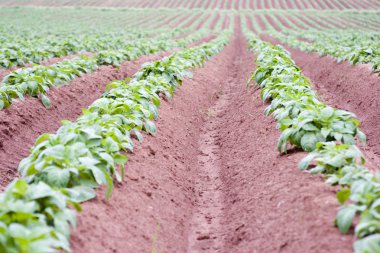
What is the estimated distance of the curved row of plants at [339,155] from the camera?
3.30 m

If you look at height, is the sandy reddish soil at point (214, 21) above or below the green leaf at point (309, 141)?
below

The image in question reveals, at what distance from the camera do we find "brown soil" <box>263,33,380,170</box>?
898 centimetres

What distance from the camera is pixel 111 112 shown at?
6168 millimetres

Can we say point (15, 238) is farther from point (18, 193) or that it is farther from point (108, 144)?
point (108, 144)

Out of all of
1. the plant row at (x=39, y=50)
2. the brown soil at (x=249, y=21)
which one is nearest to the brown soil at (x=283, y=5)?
the brown soil at (x=249, y=21)

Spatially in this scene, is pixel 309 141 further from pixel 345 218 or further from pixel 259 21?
pixel 259 21

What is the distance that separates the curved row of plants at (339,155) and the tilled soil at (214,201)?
0.54 feet

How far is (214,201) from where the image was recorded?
236 inches

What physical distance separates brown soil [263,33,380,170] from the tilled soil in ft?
7.37

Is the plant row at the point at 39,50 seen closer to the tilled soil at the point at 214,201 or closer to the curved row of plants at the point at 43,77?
the curved row of plants at the point at 43,77

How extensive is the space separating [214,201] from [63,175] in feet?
8.51

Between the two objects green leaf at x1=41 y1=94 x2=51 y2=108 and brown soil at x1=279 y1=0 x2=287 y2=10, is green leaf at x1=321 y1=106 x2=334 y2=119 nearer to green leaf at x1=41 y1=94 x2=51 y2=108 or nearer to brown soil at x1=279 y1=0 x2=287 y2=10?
green leaf at x1=41 y1=94 x2=51 y2=108

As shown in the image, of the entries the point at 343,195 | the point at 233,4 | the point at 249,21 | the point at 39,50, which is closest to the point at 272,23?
the point at 249,21

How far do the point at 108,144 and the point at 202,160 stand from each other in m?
3.08
